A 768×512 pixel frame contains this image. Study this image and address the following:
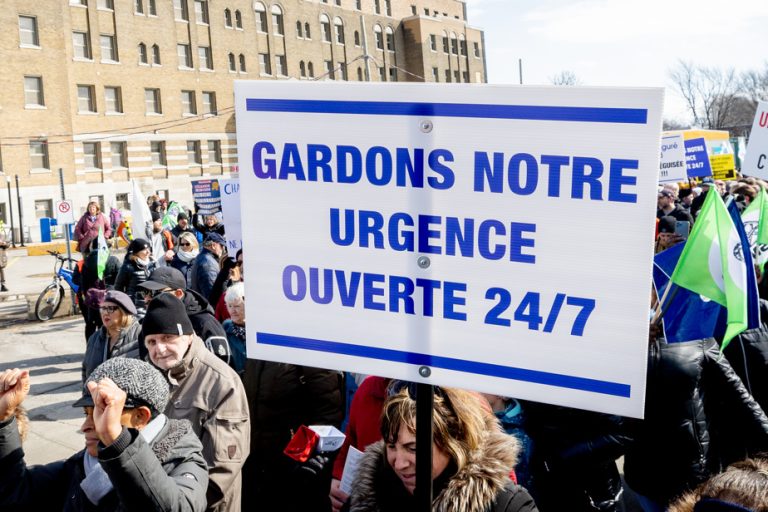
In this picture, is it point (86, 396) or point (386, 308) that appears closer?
point (386, 308)

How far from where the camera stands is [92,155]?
42594 mm

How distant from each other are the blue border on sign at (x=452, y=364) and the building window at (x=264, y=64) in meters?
54.9

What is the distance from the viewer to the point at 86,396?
2.59 meters

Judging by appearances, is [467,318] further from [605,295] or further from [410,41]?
[410,41]

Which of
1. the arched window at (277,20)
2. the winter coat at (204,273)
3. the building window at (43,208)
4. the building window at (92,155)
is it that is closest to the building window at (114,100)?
the building window at (92,155)

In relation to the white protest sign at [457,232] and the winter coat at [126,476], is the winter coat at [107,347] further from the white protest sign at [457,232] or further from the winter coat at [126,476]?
the white protest sign at [457,232]

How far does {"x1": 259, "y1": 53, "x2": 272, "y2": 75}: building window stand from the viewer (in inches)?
2149

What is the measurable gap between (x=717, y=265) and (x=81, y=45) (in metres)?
44.9

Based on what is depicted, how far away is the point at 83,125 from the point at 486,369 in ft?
146

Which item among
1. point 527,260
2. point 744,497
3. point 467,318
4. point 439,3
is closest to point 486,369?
point 467,318

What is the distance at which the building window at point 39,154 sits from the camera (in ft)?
125

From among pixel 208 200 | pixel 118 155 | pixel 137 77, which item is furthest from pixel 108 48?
pixel 208 200

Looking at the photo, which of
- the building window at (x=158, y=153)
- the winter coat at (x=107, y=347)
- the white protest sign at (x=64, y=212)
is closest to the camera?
the winter coat at (x=107, y=347)

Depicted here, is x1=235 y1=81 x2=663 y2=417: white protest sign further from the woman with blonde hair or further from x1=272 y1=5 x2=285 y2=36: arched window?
x1=272 y1=5 x2=285 y2=36: arched window
